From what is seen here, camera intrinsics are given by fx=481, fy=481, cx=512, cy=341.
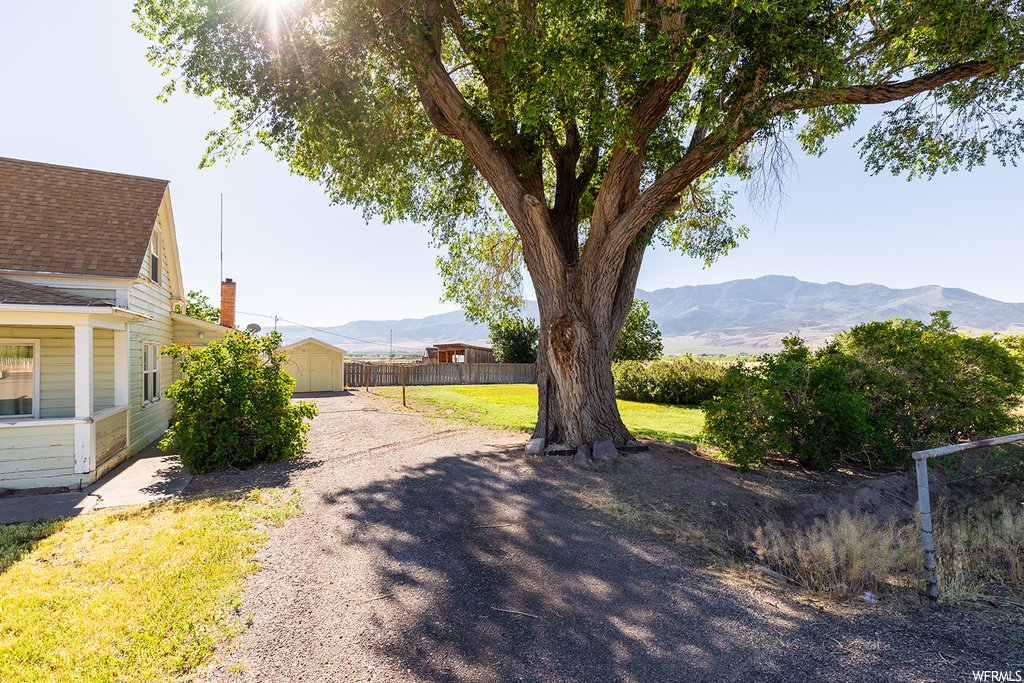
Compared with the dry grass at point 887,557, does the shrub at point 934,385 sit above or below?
above

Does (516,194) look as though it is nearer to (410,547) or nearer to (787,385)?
(787,385)

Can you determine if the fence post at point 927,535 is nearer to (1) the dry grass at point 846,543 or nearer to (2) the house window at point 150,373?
(1) the dry grass at point 846,543

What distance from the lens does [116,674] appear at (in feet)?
10.4

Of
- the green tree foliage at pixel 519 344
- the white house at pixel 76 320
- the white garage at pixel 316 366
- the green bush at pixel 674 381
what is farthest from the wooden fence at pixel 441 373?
the white house at pixel 76 320

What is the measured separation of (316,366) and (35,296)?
60.7 feet

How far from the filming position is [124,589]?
4223 millimetres

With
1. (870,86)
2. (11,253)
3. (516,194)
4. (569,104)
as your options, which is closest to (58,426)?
(11,253)

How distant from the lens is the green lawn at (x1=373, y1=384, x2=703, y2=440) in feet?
44.1

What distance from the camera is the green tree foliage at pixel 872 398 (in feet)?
26.2

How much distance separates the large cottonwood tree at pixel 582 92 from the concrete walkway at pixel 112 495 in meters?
6.52

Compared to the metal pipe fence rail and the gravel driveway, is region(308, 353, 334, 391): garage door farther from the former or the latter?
the metal pipe fence rail

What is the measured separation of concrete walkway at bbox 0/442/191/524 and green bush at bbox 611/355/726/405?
56.6ft

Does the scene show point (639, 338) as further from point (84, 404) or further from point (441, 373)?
point (84, 404)

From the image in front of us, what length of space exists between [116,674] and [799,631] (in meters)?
4.84
